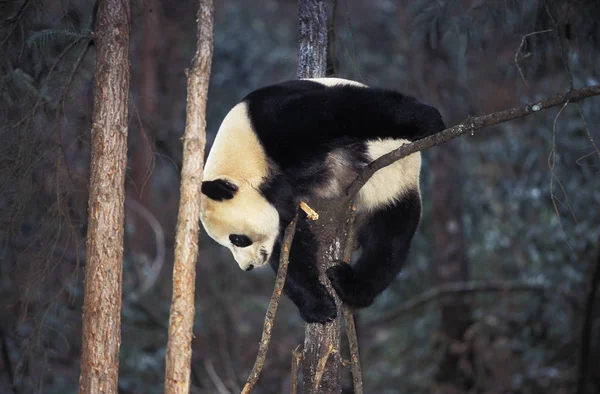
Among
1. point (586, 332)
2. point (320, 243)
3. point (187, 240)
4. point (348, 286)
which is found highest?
point (320, 243)

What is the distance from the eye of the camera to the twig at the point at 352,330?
350 centimetres

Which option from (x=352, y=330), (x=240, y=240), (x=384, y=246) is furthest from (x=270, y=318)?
(x=384, y=246)

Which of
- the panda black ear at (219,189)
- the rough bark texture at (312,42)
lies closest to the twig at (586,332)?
the rough bark texture at (312,42)

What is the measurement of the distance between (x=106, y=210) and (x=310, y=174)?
1.18m

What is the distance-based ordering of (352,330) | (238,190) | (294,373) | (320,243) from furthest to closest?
(320,243)
(238,190)
(352,330)
(294,373)

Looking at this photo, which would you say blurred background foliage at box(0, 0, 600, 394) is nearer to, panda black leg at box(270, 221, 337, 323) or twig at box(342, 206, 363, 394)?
panda black leg at box(270, 221, 337, 323)

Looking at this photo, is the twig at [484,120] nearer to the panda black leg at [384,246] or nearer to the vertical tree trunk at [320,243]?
the vertical tree trunk at [320,243]

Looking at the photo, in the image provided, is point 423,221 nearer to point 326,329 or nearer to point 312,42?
point 312,42

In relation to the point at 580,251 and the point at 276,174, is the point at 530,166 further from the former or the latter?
the point at 276,174

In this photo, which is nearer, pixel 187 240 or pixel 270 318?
pixel 187 240

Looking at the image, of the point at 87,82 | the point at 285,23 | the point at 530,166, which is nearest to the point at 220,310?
the point at 530,166

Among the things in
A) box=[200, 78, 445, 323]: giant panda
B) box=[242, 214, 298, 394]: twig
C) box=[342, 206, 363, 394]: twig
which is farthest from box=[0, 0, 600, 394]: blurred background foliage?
box=[342, 206, 363, 394]: twig

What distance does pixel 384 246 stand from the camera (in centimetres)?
413

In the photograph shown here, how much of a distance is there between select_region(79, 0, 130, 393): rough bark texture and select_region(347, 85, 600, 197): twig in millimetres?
1251
